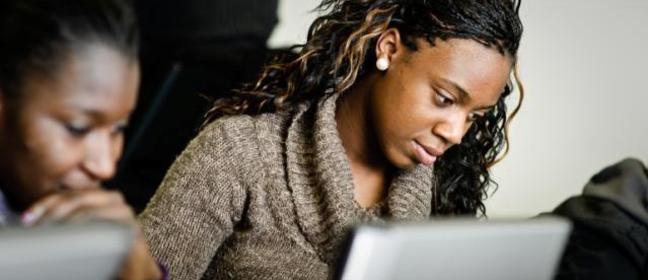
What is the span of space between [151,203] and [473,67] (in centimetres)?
44

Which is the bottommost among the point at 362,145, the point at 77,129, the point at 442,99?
the point at 362,145

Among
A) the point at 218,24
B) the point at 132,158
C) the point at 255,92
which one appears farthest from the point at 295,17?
the point at 255,92

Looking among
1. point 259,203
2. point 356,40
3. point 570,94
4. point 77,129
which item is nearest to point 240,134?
point 259,203

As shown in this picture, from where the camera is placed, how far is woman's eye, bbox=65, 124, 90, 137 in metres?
0.69

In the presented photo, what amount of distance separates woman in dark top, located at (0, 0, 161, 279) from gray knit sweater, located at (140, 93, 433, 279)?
1.22ft

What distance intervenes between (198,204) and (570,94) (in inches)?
49.1

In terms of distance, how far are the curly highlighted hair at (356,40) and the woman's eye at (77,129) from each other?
53cm

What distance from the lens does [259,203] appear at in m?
1.14

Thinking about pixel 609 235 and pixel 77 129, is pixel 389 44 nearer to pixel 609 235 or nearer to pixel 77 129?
pixel 609 235

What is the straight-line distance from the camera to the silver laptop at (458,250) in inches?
24.6

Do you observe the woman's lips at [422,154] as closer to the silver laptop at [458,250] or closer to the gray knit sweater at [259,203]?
the gray knit sweater at [259,203]

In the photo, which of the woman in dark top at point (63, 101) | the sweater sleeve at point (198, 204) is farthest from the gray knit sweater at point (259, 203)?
the woman in dark top at point (63, 101)

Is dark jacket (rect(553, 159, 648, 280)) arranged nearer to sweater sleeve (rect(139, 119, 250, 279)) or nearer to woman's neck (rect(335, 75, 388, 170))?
woman's neck (rect(335, 75, 388, 170))

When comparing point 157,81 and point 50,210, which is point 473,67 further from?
point 157,81
